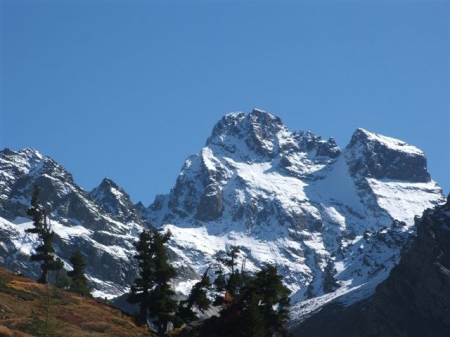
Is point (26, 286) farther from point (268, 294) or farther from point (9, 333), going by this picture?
point (9, 333)

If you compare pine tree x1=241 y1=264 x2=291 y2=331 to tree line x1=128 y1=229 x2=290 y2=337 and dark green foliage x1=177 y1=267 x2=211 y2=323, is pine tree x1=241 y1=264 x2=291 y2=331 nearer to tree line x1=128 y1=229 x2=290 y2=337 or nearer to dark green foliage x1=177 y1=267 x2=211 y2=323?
tree line x1=128 y1=229 x2=290 y2=337

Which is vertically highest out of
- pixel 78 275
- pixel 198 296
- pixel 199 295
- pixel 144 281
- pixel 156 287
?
pixel 78 275

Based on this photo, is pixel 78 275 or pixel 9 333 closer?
pixel 9 333

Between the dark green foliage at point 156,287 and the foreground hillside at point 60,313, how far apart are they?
2.58 meters

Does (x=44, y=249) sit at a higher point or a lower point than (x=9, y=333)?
higher

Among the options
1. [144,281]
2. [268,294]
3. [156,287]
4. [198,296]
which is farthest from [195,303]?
[268,294]

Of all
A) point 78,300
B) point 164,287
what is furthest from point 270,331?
point 78,300

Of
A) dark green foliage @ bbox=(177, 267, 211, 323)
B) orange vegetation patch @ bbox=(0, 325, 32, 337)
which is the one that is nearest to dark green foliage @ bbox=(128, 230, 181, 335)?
dark green foliage @ bbox=(177, 267, 211, 323)

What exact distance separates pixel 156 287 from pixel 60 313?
14.6 meters

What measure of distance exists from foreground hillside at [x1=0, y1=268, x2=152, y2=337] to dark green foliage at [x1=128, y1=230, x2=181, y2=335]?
2.58 metres

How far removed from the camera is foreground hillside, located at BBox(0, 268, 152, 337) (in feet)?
259

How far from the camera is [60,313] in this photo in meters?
92.1

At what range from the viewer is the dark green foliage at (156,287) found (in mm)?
100812

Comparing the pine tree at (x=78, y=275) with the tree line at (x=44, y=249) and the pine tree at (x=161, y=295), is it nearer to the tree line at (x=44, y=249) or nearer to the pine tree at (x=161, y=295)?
the tree line at (x=44, y=249)
